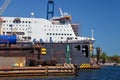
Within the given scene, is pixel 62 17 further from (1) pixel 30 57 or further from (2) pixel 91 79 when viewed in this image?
(2) pixel 91 79

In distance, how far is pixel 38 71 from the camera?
69938mm

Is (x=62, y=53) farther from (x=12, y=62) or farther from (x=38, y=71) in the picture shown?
(x=38, y=71)

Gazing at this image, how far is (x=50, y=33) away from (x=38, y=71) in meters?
36.1

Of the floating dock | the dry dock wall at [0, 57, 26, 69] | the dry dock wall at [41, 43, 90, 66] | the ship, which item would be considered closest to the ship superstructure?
the ship

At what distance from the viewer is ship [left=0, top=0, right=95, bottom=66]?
9906 centimetres

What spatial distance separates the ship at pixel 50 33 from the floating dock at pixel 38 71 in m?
26.4

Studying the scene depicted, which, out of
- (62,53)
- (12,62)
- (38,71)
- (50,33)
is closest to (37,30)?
(50,33)

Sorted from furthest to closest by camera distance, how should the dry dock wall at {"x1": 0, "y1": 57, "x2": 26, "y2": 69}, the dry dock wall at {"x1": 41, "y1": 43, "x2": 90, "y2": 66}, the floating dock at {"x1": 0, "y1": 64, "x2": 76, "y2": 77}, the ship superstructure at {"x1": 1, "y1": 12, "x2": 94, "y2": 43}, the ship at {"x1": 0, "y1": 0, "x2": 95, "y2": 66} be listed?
the ship superstructure at {"x1": 1, "y1": 12, "x2": 94, "y2": 43} < the ship at {"x1": 0, "y1": 0, "x2": 95, "y2": 66} < the dry dock wall at {"x1": 41, "y1": 43, "x2": 90, "y2": 66} < the dry dock wall at {"x1": 0, "y1": 57, "x2": 26, "y2": 69} < the floating dock at {"x1": 0, "y1": 64, "x2": 76, "y2": 77}

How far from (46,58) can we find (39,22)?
1498 centimetres

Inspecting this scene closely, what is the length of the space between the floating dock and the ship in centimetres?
2635

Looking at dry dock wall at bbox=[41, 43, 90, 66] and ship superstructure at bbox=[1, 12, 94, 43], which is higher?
ship superstructure at bbox=[1, 12, 94, 43]

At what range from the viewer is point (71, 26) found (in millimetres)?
109625

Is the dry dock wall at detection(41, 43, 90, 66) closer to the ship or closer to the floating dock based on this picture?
the ship

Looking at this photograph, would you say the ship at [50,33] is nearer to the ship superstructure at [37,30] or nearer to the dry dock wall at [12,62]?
the ship superstructure at [37,30]
